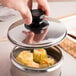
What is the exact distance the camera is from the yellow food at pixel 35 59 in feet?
1.81

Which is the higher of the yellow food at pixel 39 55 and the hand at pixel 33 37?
Result: the hand at pixel 33 37

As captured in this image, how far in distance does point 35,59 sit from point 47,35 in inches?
2.9

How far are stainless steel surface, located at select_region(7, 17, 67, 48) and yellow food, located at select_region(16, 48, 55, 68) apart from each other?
0.06 meters

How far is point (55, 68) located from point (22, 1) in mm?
167

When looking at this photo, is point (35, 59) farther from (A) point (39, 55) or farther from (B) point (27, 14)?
(B) point (27, 14)

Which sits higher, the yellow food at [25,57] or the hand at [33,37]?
the hand at [33,37]

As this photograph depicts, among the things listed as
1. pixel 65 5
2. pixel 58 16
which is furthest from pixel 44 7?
pixel 65 5

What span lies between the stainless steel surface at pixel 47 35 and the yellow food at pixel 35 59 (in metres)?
0.06

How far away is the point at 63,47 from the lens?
2.30ft

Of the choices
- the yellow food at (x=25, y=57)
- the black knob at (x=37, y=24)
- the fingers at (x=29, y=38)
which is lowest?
the yellow food at (x=25, y=57)

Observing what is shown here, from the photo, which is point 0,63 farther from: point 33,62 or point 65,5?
point 65,5

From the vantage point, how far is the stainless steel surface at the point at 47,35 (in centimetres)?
51

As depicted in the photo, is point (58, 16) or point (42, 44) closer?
point (42, 44)

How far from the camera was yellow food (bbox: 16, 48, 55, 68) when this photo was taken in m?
0.55
